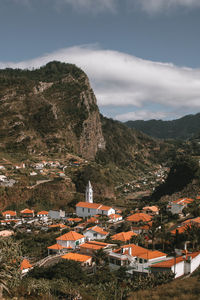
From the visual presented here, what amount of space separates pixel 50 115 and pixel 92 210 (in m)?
69.2

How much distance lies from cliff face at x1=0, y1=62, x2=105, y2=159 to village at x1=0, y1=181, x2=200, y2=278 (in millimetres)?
47571

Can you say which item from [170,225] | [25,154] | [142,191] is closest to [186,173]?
[142,191]

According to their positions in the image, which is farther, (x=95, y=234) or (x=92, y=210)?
(x=92, y=210)

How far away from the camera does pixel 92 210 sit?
55.2 metres

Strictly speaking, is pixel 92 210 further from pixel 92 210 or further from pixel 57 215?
pixel 57 215

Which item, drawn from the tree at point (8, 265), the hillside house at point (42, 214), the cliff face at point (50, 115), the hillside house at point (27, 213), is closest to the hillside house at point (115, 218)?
the hillside house at point (42, 214)

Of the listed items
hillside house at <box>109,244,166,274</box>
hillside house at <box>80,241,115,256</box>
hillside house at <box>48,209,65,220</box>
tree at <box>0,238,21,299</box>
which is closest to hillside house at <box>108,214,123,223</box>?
hillside house at <box>48,209,65,220</box>

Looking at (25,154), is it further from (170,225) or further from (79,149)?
(170,225)

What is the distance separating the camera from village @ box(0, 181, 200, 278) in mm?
22625

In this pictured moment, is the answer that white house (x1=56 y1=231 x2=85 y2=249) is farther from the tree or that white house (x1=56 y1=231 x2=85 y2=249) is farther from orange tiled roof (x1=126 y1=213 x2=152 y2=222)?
the tree

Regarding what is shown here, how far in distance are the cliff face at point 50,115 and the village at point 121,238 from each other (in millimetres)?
47571

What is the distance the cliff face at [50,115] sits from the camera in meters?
102

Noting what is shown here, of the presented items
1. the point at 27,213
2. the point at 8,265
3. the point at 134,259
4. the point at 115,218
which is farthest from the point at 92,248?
the point at 27,213

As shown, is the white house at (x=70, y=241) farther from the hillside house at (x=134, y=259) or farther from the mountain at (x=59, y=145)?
the mountain at (x=59, y=145)
